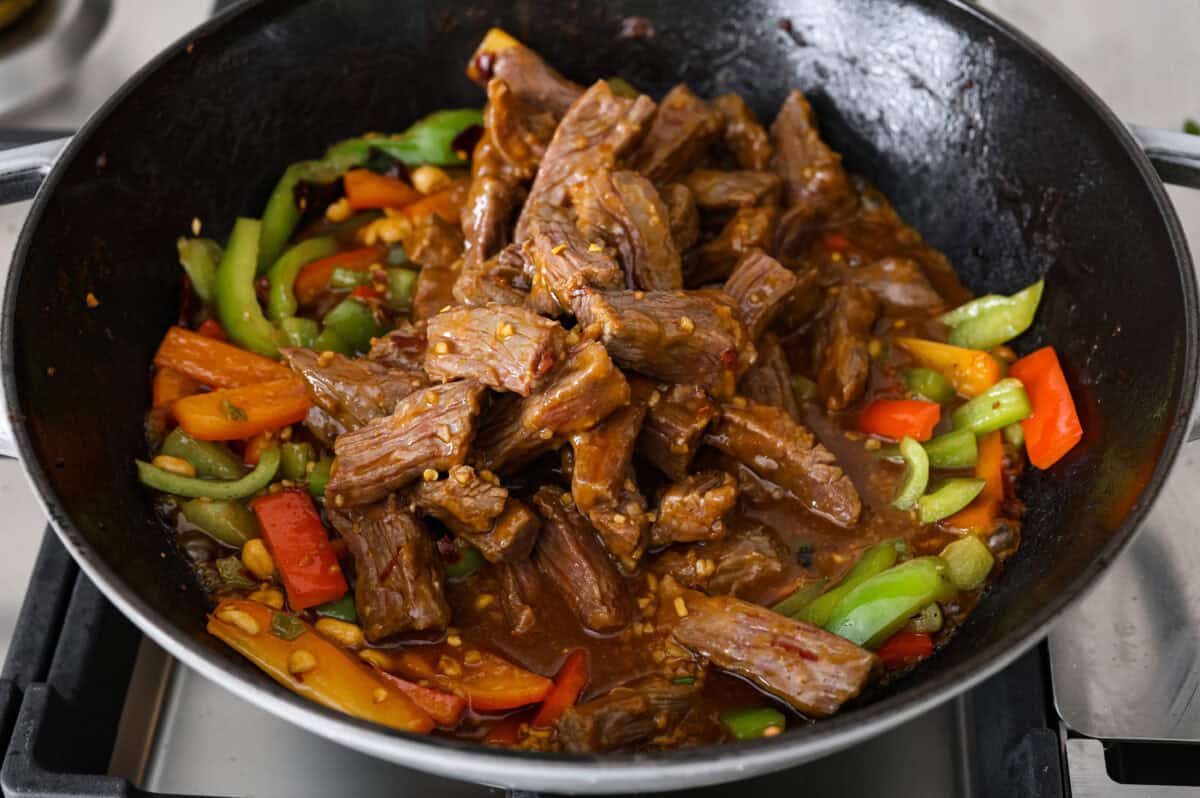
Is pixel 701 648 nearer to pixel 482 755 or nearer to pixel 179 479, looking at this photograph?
pixel 482 755

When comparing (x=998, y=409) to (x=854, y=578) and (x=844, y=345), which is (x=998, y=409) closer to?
(x=844, y=345)

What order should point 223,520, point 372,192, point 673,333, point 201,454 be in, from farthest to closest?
point 372,192 → point 201,454 → point 223,520 → point 673,333

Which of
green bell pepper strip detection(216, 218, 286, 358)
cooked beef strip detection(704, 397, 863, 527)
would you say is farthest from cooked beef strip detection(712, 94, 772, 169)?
green bell pepper strip detection(216, 218, 286, 358)

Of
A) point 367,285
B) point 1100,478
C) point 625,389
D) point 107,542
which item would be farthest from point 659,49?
point 107,542

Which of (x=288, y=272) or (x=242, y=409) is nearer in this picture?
(x=242, y=409)

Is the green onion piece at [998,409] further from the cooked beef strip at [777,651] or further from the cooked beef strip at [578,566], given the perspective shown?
the cooked beef strip at [578,566]

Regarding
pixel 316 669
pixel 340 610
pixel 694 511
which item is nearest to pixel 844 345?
pixel 694 511

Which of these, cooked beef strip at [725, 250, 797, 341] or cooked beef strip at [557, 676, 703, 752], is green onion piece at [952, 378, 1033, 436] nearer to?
cooked beef strip at [725, 250, 797, 341]

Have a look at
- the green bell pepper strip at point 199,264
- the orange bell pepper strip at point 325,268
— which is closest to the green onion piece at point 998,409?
the orange bell pepper strip at point 325,268
